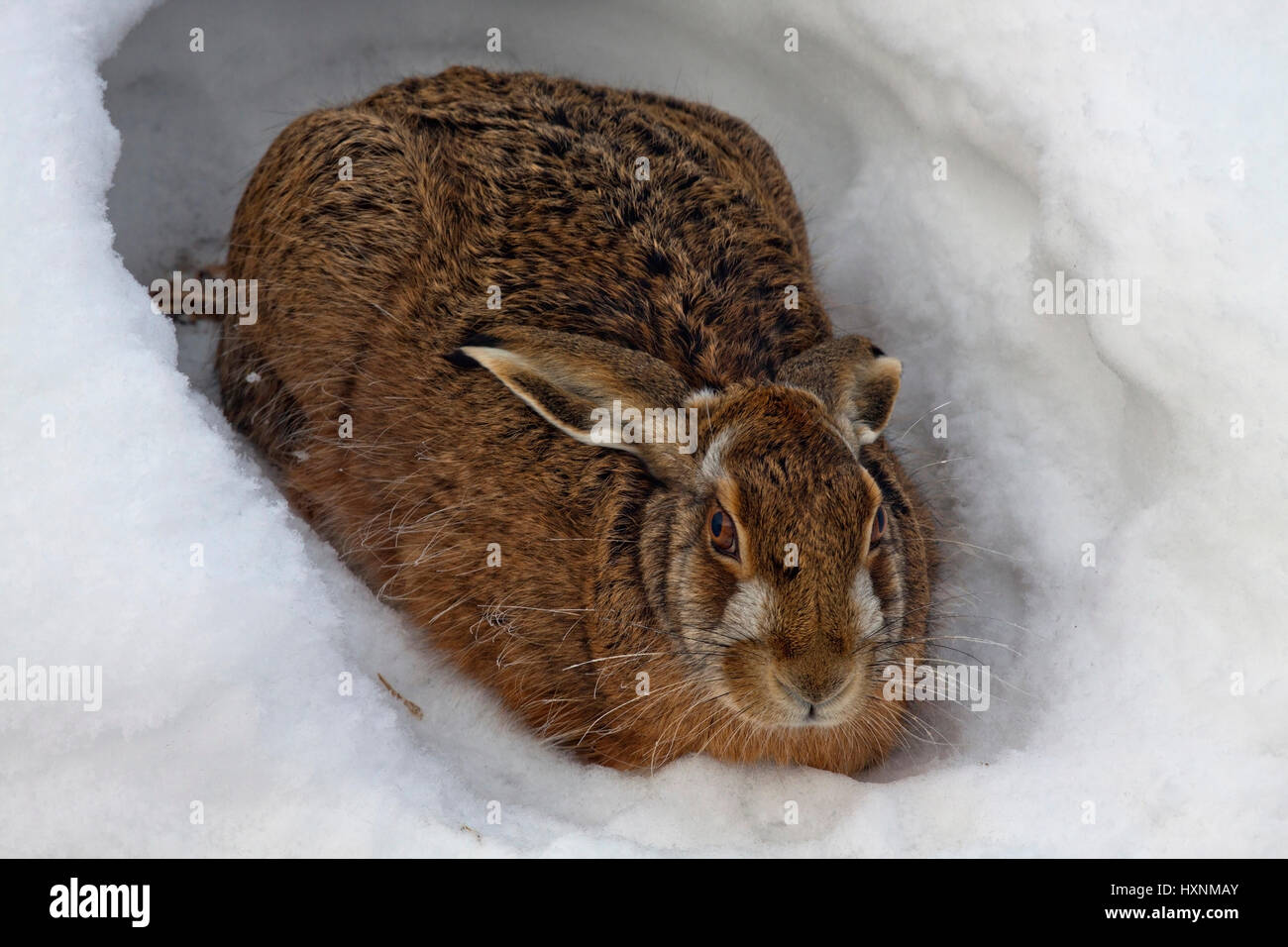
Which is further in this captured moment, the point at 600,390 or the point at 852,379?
the point at 852,379

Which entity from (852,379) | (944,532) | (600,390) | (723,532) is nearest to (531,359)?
(600,390)

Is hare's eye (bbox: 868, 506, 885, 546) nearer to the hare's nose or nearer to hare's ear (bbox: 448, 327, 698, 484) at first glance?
the hare's nose

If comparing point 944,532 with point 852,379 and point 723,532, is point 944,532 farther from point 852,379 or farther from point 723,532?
point 723,532

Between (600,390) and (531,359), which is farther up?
(531,359)

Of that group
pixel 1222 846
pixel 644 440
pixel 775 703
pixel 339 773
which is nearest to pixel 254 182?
pixel 644 440

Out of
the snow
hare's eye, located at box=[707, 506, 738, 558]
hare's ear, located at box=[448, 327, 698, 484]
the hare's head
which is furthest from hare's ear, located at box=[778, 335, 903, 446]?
the snow

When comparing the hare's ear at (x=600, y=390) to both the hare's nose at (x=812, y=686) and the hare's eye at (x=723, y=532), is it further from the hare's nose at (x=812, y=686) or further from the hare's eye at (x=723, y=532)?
the hare's nose at (x=812, y=686)
